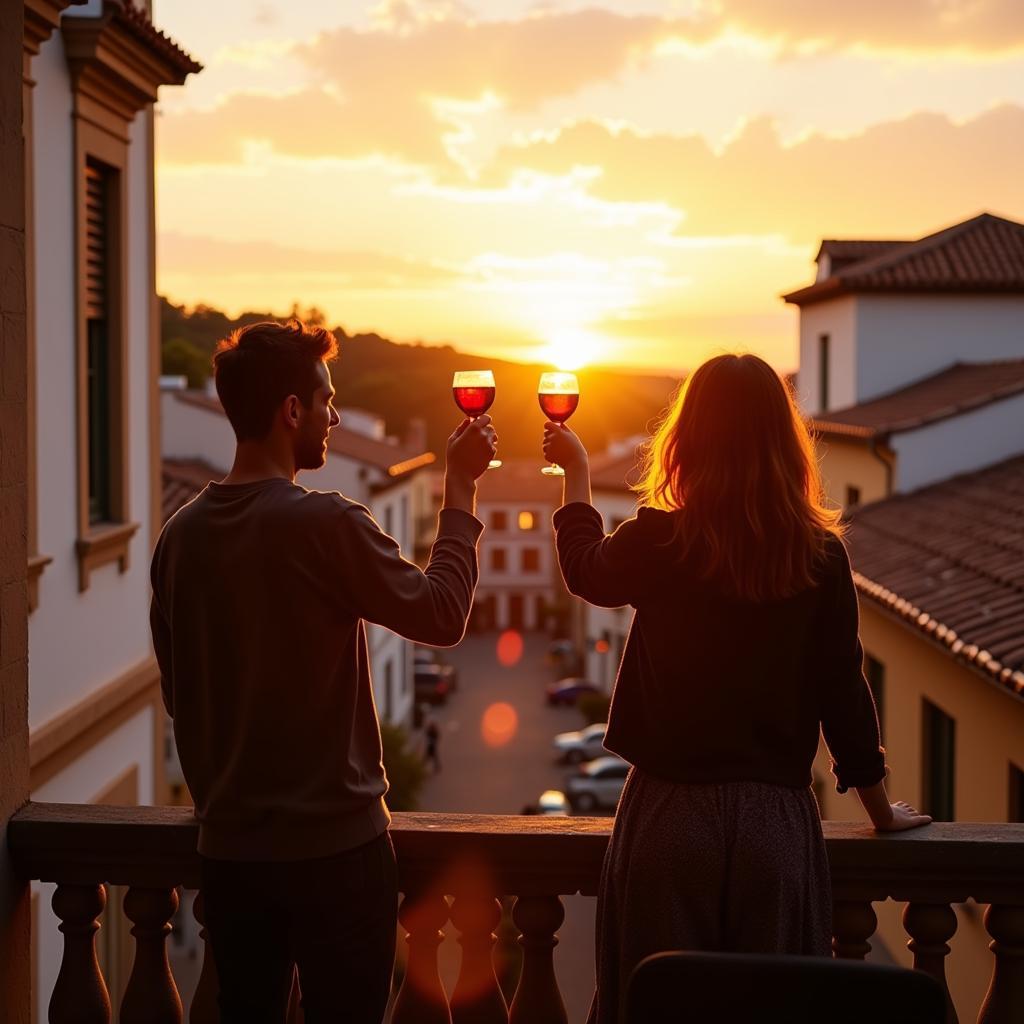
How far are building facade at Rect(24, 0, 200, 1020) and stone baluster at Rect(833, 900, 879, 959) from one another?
186 inches

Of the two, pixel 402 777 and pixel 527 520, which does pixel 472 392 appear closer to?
pixel 402 777

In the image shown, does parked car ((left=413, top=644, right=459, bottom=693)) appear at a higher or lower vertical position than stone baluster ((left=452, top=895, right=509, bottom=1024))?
lower

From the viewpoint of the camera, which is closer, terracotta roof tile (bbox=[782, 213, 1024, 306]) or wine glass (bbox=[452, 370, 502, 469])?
wine glass (bbox=[452, 370, 502, 469])

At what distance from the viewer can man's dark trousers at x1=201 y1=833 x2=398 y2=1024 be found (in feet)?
8.02

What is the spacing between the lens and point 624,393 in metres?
74.5

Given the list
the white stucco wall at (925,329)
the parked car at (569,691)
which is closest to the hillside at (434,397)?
the parked car at (569,691)

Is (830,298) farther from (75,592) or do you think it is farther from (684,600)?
(684,600)

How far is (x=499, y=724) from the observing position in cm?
4084

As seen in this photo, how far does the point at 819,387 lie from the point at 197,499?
25913 mm

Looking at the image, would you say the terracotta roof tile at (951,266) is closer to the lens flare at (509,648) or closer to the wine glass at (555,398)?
the wine glass at (555,398)

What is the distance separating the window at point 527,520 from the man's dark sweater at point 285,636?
60537 millimetres

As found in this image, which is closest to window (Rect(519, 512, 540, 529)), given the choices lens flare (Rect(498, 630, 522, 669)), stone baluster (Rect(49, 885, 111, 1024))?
lens flare (Rect(498, 630, 522, 669))

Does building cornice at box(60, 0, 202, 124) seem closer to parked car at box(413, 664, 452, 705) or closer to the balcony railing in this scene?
the balcony railing

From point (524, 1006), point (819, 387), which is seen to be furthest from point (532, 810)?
point (524, 1006)
